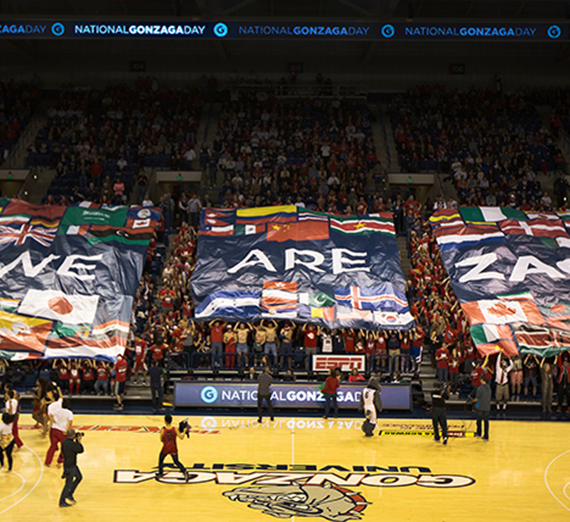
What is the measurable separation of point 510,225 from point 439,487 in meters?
15.3

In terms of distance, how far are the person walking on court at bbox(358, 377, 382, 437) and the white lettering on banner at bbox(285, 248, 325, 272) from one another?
7.28 meters

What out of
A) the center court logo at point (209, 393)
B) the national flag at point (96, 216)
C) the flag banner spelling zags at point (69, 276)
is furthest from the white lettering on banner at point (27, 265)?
the center court logo at point (209, 393)

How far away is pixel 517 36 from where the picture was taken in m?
28.2

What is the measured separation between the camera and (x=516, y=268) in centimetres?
2567

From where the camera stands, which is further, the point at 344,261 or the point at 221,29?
the point at 221,29

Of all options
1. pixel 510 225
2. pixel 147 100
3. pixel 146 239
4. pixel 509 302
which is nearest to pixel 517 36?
pixel 510 225

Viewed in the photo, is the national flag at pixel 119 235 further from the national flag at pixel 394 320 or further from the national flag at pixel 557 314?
the national flag at pixel 557 314

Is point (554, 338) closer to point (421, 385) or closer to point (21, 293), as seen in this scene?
point (421, 385)

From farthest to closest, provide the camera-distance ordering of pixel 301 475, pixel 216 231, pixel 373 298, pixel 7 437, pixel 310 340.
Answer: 1. pixel 216 231
2. pixel 373 298
3. pixel 310 340
4. pixel 301 475
5. pixel 7 437

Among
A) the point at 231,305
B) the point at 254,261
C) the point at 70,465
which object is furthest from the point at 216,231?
the point at 70,465

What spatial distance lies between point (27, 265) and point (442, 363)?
589 inches

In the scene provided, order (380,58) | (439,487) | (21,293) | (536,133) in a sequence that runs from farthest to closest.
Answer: (380,58) < (536,133) < (21,293) < (439,487)

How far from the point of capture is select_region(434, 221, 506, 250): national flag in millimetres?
26750

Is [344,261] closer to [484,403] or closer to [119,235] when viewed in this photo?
[119,235]
